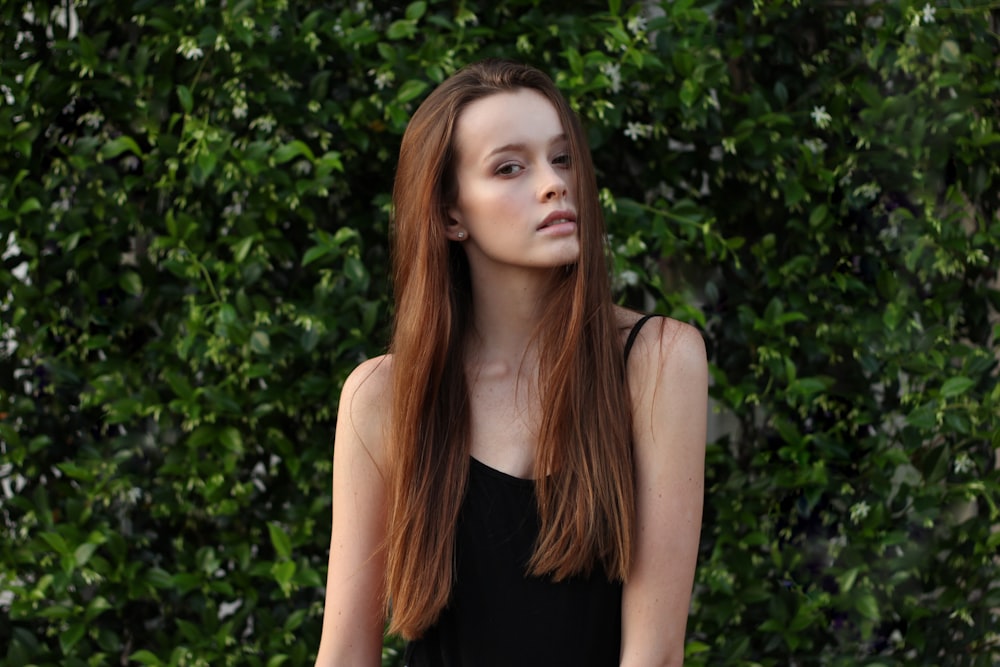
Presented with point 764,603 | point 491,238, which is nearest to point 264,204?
point 491,238

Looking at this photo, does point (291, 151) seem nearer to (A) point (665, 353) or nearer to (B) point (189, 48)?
(B) point (189, 48)

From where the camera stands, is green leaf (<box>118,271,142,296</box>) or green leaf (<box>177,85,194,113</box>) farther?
green leaf (<box>118,271,142,296</box>)

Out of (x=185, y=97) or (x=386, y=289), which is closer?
(x=185, y=97)

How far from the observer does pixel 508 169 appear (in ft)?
5.98

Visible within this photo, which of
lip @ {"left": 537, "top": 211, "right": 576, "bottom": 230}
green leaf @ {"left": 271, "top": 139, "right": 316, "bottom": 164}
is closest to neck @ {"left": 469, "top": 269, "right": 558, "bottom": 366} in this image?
lip @ {"left": 537, "top": 211, "right": 576, "bottom": 230}

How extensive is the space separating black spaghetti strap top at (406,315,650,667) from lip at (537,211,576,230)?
20 centimetres

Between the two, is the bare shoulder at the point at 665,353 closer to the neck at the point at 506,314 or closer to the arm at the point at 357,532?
the neck at the point at 506,314

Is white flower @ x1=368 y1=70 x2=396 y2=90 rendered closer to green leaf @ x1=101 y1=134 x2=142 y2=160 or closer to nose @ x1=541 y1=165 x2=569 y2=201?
green leaf @ x1=101 y1=134 x2=142 y2=160

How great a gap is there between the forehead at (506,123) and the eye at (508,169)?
0.10 ft

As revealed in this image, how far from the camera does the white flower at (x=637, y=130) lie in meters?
2.57

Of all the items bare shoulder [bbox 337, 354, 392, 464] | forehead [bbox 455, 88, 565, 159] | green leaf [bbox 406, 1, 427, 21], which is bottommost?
bare shoulder [bbox 337, 354, 392, 464]

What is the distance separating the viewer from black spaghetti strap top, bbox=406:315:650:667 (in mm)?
1810

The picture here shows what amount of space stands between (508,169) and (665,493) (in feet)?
1.73

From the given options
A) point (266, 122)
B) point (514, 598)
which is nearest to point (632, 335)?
point (514, 598)
